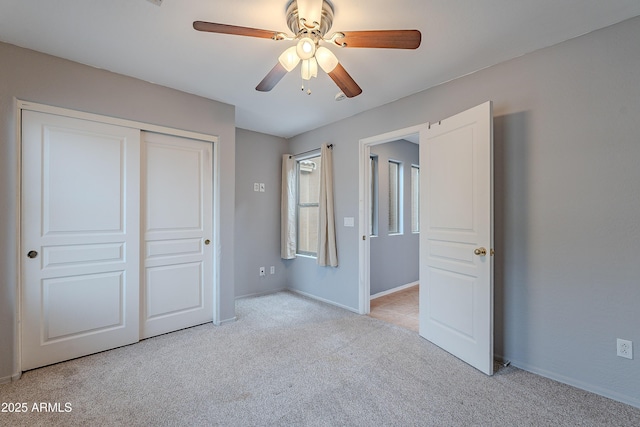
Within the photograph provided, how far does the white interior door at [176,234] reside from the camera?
9.05ft

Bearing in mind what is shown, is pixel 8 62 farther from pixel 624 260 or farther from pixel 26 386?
pixel 624 260

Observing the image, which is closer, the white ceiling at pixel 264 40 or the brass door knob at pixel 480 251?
the white ceiling at pixel 264 40

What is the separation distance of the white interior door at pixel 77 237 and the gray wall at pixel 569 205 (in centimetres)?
319

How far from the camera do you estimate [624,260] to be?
180 centimetres

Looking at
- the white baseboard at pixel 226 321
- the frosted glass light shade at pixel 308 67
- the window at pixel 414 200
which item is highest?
the frosted glass light shade at pixel 308 67

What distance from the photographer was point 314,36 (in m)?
1.60

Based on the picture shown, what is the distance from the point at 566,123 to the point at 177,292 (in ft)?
12.1

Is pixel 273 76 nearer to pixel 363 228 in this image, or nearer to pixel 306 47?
pixel 306 47

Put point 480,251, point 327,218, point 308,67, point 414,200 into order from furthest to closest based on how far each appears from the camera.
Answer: point 414,200 < point 327,218 < point 480,251 < point 308,67

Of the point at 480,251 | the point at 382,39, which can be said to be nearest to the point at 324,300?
the point at 480,251

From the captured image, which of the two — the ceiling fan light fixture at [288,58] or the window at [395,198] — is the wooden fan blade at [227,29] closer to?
the ceiling fan light fixture at [288,58]

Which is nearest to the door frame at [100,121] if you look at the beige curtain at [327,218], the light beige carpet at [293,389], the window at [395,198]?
the light beige carpet at [293,389]

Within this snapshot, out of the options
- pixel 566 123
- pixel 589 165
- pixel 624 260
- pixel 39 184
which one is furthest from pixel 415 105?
pixel 39 184

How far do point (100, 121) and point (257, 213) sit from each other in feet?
7.28
